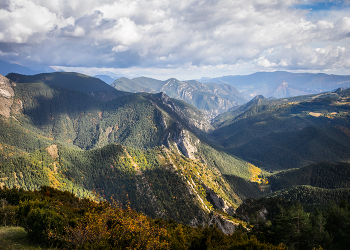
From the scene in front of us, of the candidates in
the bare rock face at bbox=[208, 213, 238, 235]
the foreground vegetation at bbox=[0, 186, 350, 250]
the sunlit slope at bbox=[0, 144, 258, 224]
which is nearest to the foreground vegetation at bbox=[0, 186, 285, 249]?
the foreground vegetation at bbox=[0, 186, 350, 250]

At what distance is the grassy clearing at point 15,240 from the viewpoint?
104ft

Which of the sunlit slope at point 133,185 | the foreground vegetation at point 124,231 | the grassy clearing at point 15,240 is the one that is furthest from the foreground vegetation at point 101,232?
the sunlit slope at point 133,185

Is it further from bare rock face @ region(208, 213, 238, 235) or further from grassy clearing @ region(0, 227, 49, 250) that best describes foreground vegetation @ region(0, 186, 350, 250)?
bare rock face @ region(208, 213, 238, 235)

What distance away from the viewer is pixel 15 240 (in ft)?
112

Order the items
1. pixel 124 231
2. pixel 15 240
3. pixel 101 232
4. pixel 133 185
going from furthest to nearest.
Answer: pixel 133 185 → pixel 15 240 → pixel 101 232 → pixel 124 231

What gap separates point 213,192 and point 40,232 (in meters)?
175

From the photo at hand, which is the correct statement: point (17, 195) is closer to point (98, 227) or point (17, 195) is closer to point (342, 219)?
point (98, 227)

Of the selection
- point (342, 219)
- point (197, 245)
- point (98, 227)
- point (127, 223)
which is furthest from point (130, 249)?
point (342, 219)

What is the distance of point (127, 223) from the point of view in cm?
3030

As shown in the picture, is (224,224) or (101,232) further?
(224,224)

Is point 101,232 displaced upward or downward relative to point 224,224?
upward

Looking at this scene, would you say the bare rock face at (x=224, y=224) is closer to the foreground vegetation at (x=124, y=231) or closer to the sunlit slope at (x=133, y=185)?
the sunlit slope at (x=133, y=185)

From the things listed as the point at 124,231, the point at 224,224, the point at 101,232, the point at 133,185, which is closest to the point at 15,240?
the point at 101,232

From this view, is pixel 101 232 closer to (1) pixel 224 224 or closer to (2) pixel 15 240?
(2) pixel 15 240
